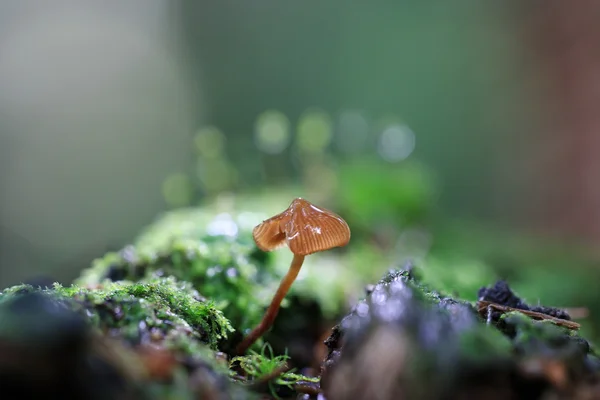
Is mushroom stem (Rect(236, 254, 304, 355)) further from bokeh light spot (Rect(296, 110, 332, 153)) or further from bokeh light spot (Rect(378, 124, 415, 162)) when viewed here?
bokeh light spot (Rect(378, 124, 415, 162))

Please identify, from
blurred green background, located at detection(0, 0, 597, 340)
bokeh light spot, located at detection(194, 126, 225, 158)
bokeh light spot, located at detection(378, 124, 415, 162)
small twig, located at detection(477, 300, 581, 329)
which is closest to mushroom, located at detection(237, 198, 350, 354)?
small twig, located at detection(477, 300, 581, 329)

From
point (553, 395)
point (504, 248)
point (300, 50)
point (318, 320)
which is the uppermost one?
point (300, 50)

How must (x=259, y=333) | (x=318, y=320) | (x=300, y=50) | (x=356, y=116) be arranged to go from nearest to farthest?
(x=259, y=333)
(x=318, y=320)
(x=356, y=116)
(x=300, y=50)

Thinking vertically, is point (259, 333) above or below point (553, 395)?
below

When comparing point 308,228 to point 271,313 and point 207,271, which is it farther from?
point 207,271

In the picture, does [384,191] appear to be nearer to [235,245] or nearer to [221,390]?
[235,245]

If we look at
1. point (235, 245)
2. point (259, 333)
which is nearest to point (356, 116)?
point (235, 245)
